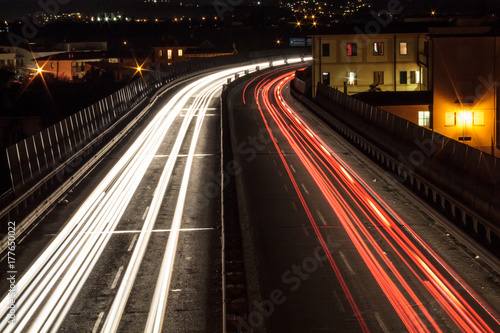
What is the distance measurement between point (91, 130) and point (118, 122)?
7.50 meters

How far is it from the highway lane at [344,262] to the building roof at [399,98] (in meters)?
22.9

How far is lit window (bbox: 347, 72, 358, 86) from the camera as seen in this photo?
6656 centimetres

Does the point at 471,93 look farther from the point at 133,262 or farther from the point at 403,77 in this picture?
the point at 133,262

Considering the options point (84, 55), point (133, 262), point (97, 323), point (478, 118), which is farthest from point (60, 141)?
point (84, 55)

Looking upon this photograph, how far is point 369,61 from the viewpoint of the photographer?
217 feet

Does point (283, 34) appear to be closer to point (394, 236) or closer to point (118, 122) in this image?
point (118, 122)

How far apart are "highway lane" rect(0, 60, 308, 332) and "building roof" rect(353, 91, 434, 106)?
2416 centimetres

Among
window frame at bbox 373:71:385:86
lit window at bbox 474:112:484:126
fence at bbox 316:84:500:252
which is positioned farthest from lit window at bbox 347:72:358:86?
fence at bbox 316:84:500:252

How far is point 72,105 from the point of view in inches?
3248

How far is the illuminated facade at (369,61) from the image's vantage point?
65375 mm

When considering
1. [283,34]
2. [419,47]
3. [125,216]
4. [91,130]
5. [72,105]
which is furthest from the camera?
[283,34]

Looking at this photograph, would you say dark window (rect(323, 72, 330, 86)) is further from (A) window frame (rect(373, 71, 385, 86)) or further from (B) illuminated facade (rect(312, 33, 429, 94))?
(A) window frame (rect(373, 71, 385, 86))

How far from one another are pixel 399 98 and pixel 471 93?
221 inches

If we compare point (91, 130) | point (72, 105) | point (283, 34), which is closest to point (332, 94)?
point (91, 130)
